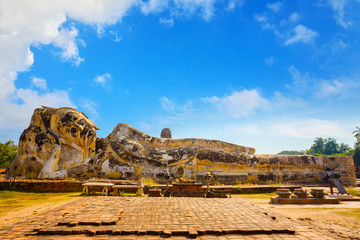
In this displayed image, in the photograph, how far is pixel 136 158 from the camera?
44.5 feet

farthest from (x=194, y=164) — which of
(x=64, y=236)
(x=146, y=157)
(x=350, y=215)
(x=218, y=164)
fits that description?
(x=64, y=236)

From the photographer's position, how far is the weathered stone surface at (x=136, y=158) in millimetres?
12344

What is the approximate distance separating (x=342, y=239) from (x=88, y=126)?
13495 mm

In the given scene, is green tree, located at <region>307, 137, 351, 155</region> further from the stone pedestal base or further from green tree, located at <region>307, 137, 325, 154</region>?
the stone pedestal base

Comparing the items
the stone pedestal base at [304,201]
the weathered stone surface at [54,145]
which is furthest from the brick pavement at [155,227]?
the weathered stone surface at [54,145]

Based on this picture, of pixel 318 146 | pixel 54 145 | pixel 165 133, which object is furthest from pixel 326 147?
pixel 54 145

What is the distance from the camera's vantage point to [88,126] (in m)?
13.6

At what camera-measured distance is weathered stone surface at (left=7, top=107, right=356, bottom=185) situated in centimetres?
1234

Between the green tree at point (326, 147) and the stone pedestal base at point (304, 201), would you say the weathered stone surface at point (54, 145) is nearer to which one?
the stone pedestal base at point (304, 201)

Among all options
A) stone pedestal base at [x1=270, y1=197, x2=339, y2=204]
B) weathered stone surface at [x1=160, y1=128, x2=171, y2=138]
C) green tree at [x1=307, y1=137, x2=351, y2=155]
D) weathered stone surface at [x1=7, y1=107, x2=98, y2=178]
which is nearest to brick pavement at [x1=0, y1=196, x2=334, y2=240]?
stone pedestal base at [x1=270, y1=197, x2=339, y2=204]

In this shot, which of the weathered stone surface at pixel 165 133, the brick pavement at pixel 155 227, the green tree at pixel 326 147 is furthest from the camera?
the green tree at pixel 326 147

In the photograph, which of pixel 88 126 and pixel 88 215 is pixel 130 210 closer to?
pixel 88 215

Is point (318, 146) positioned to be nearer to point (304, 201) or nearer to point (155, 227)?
point (304, 201)

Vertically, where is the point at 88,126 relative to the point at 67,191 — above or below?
above
